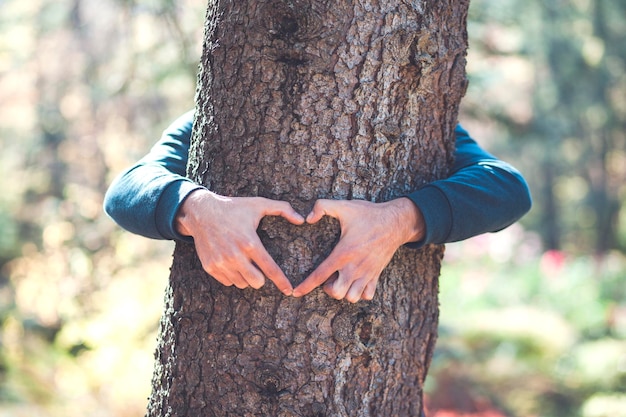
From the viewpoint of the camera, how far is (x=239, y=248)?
149 centimetres

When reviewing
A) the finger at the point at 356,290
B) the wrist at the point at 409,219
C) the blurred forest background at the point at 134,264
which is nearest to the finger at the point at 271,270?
the finger at the point at 356,290

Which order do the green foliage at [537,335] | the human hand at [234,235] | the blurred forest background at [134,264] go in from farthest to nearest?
the green foliage at [537,335]
the blurred forest background at [134,264]
the human hand at [234,235]

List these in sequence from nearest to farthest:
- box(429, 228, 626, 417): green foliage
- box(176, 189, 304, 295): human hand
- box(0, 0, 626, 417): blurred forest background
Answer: box(176, 189, 304, 295): human hand < box(0, 0, 626, 417): blurred forest background < box(429, 228, 626, 417): green foliage

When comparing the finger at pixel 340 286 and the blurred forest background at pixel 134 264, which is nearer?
the finger at pixel 340 286

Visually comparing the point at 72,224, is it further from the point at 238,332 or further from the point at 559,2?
the point at 559,2

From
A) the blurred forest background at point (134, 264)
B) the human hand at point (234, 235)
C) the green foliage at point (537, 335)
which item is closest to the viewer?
the human hand at point (234, 235)

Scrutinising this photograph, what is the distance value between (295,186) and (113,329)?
447 cm

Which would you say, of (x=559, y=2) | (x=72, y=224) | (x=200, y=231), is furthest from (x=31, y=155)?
(x=559, y=2)

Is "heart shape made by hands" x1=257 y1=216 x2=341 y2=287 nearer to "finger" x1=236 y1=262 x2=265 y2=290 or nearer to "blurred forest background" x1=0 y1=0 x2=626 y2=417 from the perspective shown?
"finger" x1=236 y1=262 x2=265 y2=290

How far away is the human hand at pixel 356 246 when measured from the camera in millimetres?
1511

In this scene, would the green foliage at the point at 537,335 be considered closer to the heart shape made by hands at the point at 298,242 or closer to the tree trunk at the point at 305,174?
the tree trunk at the point at 305,174

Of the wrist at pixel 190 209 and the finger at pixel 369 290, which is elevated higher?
the wrist at pixel 190 209

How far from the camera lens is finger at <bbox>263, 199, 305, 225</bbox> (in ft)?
5.00

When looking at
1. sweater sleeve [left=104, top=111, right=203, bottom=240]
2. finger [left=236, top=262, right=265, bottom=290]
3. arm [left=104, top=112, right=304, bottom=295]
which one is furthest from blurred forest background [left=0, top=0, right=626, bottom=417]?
finger [left=236, top=262, right=265, bottom=290]
